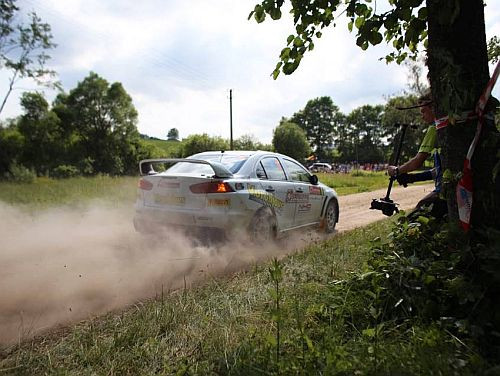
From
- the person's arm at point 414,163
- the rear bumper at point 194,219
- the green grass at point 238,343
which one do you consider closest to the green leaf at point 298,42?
the person's arm at point 414,163

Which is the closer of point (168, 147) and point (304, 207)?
point (304, 207)

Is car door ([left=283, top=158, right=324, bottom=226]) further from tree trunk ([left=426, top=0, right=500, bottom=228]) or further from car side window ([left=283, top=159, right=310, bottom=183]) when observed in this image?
tree trunk ([left=426, top=0, right=500, bottom=228])

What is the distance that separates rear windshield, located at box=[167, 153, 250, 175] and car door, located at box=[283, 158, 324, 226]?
3.97ft

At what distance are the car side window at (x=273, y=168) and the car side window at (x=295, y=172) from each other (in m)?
0.24

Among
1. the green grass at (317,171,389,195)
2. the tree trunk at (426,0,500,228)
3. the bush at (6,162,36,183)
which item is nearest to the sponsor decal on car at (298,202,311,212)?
the tree trunk at (426,0,500,228)

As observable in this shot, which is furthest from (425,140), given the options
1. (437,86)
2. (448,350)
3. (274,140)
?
(274,140)

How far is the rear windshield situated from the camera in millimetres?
5656

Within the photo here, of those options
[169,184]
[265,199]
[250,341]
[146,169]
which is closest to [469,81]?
[250,341]

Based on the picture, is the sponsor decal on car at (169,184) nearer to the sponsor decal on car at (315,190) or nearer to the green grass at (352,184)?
the sponsor decal on car at (315,190)

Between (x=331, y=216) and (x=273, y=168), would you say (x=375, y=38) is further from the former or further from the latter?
(x=331, y=216)

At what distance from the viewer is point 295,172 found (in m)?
7.05

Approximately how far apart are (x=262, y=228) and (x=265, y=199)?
0.47m

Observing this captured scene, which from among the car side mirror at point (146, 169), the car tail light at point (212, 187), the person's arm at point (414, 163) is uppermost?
the person's arm at point (414, 163)

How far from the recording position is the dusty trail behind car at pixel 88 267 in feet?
11.2
